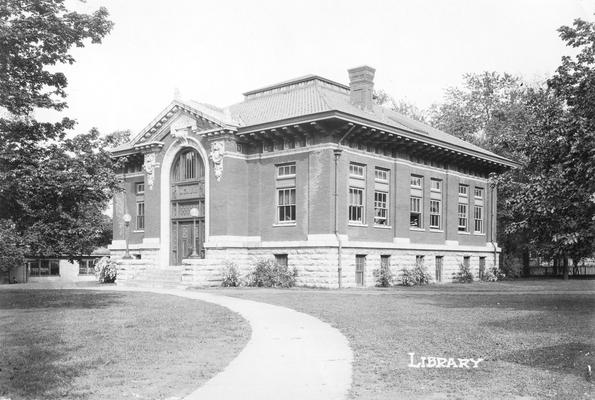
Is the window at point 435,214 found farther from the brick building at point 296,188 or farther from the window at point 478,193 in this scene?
the window at point 478,193

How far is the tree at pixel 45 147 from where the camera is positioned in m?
15.0

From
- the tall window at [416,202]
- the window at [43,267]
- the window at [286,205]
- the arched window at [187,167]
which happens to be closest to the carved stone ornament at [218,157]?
the arched window at [187,167]

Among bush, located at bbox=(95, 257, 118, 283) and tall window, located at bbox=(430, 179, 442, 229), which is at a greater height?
tall window, located at bbox=(430, 179, 442, 229)

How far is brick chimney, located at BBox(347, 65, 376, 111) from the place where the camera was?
103 ft

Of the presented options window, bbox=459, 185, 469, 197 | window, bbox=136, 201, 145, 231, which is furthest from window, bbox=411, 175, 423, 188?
window, bbox=136, 201, 145, 231

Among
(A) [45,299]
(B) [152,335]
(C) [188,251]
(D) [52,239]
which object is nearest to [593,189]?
(B) [152,335]

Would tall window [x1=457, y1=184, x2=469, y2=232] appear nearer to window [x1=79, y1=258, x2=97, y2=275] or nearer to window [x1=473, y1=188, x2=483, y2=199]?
window [x1=473, y1=188, x2=483, y2=199]

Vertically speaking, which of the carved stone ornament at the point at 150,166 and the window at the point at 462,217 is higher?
the carved stone ornament at the point at 150,166

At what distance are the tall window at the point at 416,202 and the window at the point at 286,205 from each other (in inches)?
267

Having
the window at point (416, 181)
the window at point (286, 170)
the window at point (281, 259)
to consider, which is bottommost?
the window at point (281, 259)

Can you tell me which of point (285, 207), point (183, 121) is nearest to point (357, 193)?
point (285, 207)

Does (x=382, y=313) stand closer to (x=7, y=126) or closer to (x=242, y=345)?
(x=242, y=345)

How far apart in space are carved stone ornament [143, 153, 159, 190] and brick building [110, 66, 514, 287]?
0.07 metres

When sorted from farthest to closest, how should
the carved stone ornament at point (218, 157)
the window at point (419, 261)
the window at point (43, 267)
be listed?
1. the window at point (43, 267)
2. the window at point (419, 261)
3. the carved stone ornament at point (218, 157)
